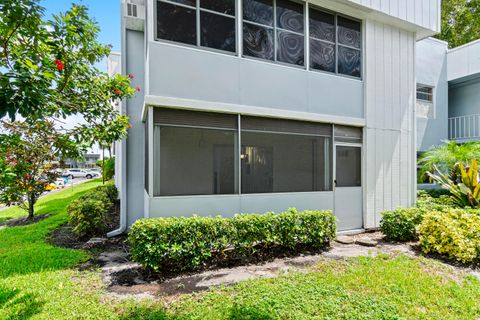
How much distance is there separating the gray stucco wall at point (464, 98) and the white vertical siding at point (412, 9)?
20.6 feet

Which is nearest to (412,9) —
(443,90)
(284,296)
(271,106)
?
(271,106)

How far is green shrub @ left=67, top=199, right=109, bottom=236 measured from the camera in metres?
6.30

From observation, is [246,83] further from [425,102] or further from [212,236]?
[425,102]

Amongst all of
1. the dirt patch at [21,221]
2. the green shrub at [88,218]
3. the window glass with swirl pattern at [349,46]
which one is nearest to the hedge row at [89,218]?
the green shrub at [88,218]

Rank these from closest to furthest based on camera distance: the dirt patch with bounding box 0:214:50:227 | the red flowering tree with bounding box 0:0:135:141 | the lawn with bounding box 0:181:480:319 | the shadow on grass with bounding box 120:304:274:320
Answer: the red flowering tree with bounding box 0:0:135:141
the shadow on grass with bounding box 120:304:274:320
the lawn with bounding box 0:181:480:319
the dirt patch with bounding box 0:214:50:227

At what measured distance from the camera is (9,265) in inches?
180

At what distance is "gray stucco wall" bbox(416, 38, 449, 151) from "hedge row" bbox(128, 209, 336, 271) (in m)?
8.72

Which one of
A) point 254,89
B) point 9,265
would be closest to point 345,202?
point 254,89

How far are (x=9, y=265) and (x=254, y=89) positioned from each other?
574cm

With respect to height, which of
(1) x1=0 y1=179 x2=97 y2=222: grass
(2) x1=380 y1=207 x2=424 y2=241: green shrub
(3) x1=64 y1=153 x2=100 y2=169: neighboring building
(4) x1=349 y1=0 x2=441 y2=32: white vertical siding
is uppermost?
(4) x1=349 y1=0 x2=441 y2=32: white vertical siding

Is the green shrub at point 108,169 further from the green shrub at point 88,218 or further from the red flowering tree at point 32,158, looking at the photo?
the green shrub at point 88,218

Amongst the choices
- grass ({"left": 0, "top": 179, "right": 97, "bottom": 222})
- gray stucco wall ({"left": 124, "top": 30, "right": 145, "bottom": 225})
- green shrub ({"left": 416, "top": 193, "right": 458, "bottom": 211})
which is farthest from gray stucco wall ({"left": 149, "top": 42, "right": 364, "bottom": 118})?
grass ({"left": 0, "top": 179, "right": 97, "bottom": 222})

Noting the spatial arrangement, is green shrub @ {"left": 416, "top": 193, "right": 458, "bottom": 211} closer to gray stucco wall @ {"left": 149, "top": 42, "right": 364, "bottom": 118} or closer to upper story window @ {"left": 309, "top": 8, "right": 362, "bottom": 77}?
gray stucco wall @ {"left": 149, "top": 42, "right": 364, "bottom": 118}

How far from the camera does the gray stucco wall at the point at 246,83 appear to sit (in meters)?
5.11
